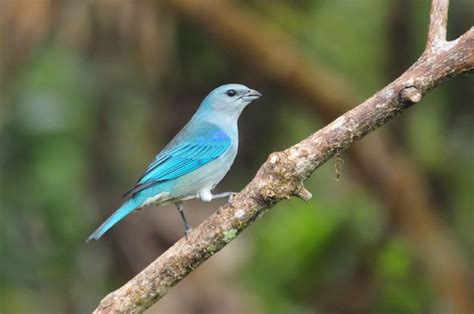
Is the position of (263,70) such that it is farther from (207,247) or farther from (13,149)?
(207,247)

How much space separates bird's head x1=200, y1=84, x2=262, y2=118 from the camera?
18.0ft

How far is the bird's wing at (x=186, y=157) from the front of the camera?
15.9ft

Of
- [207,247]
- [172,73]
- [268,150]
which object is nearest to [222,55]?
[172,73]

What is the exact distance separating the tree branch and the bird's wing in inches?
36.7

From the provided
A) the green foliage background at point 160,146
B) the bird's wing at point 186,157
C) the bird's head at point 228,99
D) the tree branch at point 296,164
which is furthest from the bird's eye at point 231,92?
the tree branch at point 296,164

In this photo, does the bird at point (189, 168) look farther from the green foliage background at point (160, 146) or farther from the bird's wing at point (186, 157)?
the green foliage background at point (160, 146)

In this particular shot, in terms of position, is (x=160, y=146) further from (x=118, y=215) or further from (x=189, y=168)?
(x=118, y=215)

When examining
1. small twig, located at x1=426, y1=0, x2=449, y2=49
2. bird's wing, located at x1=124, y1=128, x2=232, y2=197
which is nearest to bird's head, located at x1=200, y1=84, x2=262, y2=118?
bird's wing, located at x1=124, y1=128, x2=232, y2=197

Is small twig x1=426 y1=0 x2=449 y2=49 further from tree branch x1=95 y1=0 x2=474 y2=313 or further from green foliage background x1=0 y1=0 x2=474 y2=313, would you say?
green foliage background x1=0 y1=0 x2=474 y2=313

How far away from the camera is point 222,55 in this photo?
7410 millimetres

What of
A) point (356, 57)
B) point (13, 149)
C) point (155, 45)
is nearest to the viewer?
point (155, 45)

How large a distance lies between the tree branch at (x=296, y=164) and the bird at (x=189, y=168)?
712 mm

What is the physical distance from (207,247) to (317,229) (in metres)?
3.01

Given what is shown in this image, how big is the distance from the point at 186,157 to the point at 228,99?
0.65 metres
